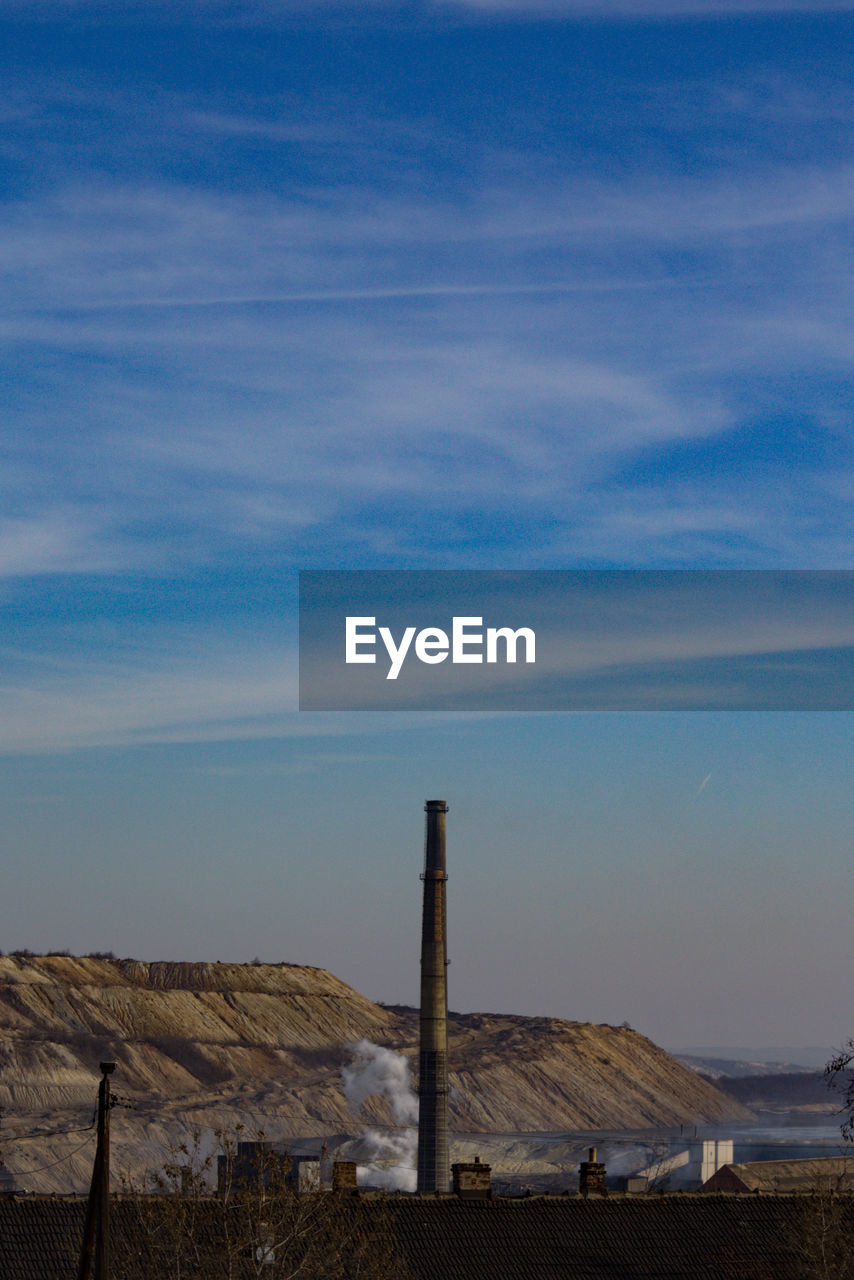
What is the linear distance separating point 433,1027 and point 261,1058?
80.0 metres

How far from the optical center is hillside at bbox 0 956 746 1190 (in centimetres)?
13000

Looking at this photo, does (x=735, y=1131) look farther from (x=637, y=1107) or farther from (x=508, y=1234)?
(x=508, y=1234)

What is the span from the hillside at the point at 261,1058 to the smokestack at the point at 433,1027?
38.9m

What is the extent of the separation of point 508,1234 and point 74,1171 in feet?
229

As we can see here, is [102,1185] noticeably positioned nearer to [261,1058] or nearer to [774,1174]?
[774,1174]

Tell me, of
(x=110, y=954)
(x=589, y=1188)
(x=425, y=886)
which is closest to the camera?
(x=589, y=1188)

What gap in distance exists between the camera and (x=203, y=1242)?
112 feet

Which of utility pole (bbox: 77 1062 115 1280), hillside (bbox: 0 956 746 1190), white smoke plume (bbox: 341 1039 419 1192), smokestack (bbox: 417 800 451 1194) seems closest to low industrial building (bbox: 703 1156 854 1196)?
smokestack (bbox: 417 800 451 1194)

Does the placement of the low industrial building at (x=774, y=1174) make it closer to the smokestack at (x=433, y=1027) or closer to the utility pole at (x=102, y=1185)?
the smokestack at (x=433, y=1027)

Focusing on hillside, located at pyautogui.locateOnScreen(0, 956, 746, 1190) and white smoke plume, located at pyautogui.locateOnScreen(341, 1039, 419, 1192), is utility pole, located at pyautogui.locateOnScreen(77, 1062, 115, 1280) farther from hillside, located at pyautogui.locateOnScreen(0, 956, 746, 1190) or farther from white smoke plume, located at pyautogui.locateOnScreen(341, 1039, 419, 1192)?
hillside, located at pyautogui.locateOnScreen(0, 956, 746, 1190)

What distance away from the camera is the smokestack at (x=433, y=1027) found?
76875 mm

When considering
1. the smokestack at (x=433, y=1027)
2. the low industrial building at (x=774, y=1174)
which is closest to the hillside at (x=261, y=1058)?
the smokestack at (x=433, y=1027)

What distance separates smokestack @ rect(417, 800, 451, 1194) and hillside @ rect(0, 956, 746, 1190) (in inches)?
1531

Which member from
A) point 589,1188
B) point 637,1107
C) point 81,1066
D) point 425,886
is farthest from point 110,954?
point 589,1188
